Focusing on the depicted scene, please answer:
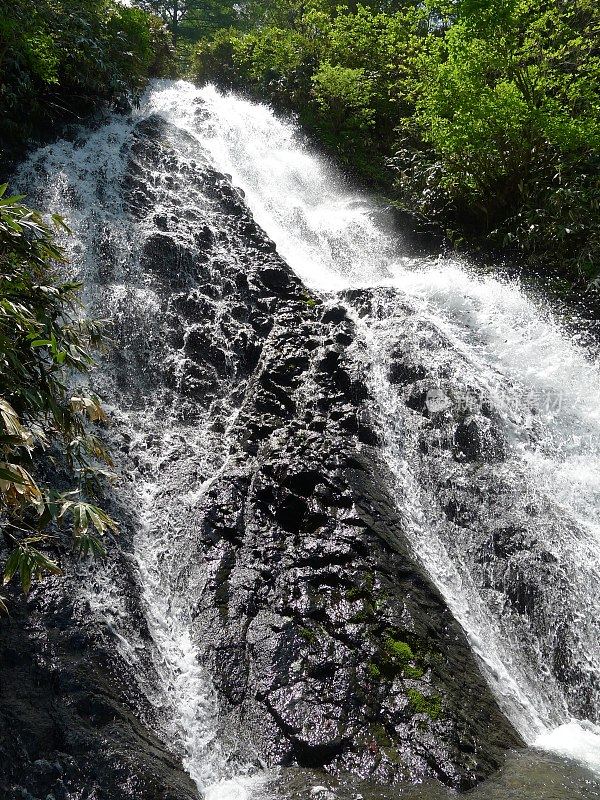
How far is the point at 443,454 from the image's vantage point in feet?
26.5

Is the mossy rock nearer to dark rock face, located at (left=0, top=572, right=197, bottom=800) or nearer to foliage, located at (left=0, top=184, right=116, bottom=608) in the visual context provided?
dark rock face, located at (left=0, top=572, right=197, bottom=800)

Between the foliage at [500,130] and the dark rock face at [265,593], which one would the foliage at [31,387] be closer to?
the dark rock face at [265,593]

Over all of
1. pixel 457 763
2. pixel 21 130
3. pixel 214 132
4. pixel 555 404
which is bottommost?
pixel 457 763

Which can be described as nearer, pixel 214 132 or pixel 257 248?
pixel 257 248

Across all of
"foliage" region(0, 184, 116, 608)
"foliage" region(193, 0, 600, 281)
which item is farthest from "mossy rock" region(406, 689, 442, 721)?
"foliage" region(193, 0, 600, 281)

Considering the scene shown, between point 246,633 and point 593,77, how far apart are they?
12803 mm

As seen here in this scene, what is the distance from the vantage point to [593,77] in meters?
12.2

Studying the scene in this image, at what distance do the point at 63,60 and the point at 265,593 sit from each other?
12820 mm

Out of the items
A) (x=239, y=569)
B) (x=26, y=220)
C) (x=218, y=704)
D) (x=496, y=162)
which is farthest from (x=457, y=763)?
(x=496, y=162)

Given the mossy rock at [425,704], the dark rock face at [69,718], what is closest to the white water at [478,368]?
the mossy rock at [425,704]

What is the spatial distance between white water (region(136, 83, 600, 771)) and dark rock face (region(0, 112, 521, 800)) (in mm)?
504

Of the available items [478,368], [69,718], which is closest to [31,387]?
[69,718]

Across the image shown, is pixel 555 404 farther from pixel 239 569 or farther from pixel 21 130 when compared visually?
pixel 21 130

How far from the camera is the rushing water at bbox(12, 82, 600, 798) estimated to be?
605 cm
